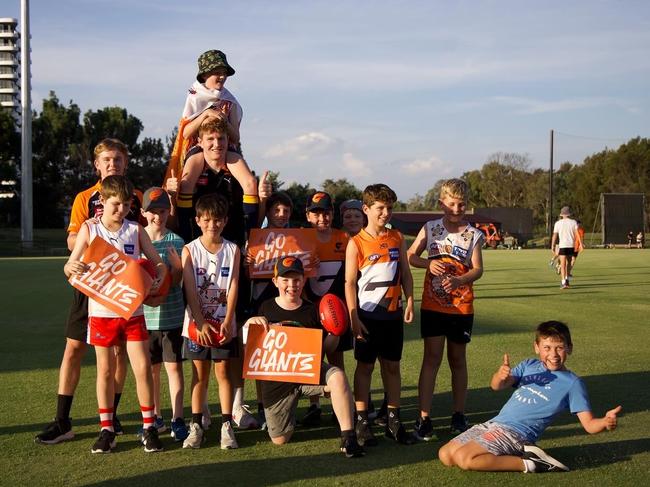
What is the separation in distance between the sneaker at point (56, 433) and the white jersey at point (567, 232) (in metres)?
16.0

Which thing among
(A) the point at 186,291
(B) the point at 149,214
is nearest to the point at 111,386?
(A) the point at 186,291

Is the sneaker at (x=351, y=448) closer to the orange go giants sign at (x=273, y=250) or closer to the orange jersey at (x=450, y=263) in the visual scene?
the orange jersey at (x=450, y=263)

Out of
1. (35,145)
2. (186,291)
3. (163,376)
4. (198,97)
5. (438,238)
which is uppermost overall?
(35,145)

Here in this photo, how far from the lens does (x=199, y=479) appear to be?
4652mm

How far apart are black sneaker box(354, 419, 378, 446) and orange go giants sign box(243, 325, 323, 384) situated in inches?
19.1

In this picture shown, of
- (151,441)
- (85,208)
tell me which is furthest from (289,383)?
(85,208)

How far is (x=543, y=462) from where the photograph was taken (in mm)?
4781

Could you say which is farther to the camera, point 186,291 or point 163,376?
point 163,376

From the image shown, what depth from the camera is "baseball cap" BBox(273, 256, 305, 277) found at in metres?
5.63

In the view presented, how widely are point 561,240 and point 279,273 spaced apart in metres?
15.6

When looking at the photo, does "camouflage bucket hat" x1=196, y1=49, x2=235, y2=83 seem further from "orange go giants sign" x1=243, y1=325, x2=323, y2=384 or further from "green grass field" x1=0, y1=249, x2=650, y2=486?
"green grass field" x1=0, y1=249, x2=650, y2=486

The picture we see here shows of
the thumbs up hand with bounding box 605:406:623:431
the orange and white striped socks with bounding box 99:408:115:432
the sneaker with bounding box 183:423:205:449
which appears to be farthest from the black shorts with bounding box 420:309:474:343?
the orange and white striped socks with bounding box 99:408:115:432

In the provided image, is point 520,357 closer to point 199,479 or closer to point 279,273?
point 279,273

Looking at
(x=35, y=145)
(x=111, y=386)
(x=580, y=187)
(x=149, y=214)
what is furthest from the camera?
(x=580, y=187)
